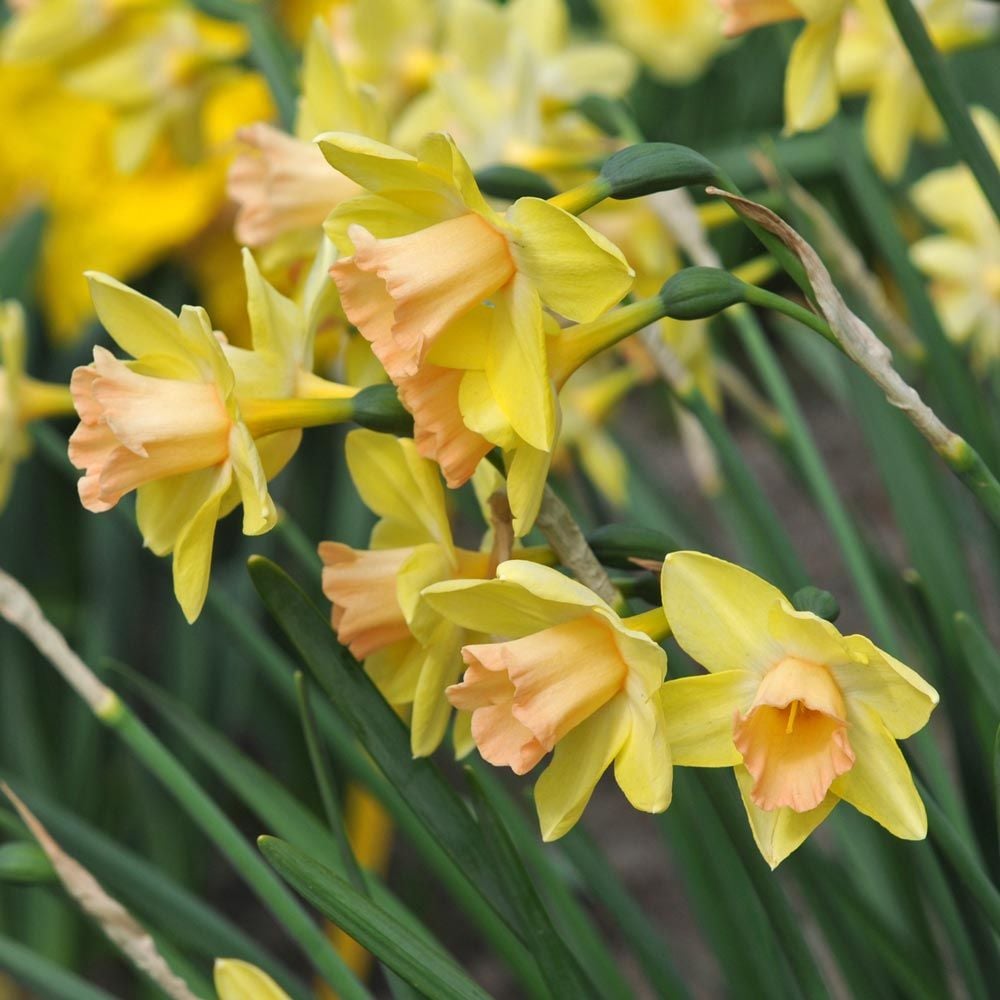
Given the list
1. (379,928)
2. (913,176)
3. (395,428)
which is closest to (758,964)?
(379,928)

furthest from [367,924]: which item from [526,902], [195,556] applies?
[195,556]

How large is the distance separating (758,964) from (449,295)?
1.70 ft

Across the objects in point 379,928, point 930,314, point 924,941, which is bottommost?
point 924,941

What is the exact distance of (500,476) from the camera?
0.67 meters

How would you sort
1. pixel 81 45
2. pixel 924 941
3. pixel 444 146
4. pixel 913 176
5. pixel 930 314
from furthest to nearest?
pixel 913 176 < pixel 81 45 < pixel 930 314 < pixel 924 941 < pixel 444 146

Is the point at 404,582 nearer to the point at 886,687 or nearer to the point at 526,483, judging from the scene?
the point at 526,483

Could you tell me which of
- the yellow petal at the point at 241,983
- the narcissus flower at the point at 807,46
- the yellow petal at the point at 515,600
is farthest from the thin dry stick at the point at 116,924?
the narcissus flower at the point at 807,46

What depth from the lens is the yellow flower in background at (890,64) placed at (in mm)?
1075

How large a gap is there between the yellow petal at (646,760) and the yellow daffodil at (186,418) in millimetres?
183

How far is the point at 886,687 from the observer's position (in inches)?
21.8

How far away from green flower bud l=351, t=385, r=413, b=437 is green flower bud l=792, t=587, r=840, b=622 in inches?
7.8

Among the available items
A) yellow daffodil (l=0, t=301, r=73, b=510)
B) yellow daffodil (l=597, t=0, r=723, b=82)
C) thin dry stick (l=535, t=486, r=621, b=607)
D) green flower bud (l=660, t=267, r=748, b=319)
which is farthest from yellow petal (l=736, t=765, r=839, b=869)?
yellow daffodil (l=597, t=0, r=723, b=82)

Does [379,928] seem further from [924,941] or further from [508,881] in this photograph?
[924,941]

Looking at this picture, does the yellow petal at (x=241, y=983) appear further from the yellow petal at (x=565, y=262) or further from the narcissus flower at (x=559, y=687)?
the yellow petal at (x=565, y=262)
